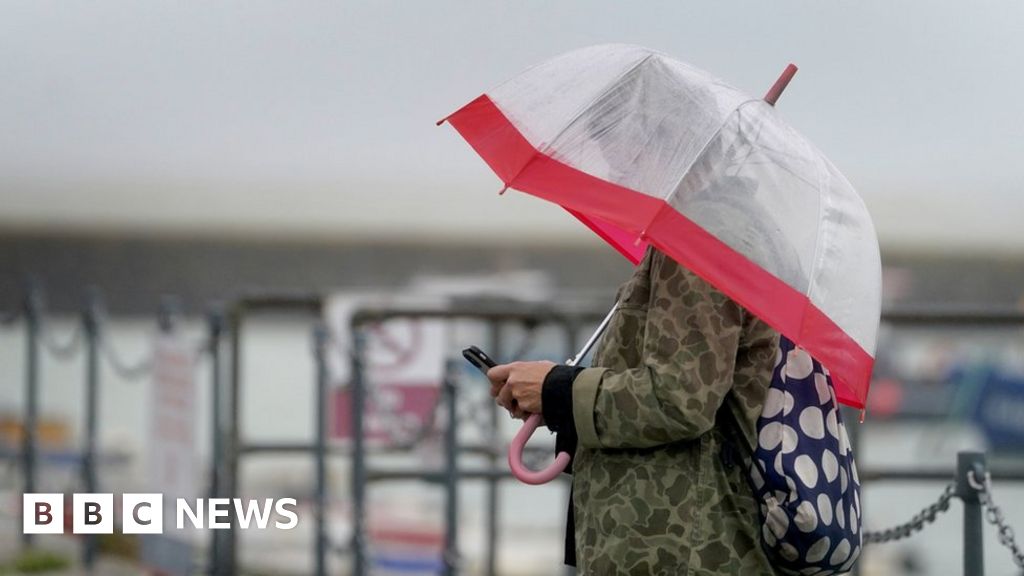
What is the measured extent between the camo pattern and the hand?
0.05m

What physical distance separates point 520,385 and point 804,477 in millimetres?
289

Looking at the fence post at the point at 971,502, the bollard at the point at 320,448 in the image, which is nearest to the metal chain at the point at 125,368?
the bollard at the point at 320,448

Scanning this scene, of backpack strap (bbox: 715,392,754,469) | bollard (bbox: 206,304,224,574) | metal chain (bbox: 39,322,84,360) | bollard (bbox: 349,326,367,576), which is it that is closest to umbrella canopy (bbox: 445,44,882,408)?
backpack strap (bbox: 715,392,754,469)

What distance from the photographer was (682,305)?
1.36 meters

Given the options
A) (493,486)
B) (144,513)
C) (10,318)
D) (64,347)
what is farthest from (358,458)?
(10,318)

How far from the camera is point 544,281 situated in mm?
11062

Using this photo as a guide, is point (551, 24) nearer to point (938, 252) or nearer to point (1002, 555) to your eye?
point (1002, 555)

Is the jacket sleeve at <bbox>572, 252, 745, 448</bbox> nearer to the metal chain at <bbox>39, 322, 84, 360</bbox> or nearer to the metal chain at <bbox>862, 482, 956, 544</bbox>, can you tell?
the metal chain at <bbox>862, 482, 956, 544</bbox>

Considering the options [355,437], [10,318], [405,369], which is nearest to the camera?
[355,437]

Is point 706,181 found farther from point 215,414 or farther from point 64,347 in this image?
point 64,347

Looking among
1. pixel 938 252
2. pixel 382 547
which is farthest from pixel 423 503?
pixel 938 252

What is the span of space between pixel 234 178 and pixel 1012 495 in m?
5.43

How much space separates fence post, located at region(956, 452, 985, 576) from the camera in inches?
88.6

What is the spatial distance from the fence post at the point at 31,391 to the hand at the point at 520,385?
415 centimetres
